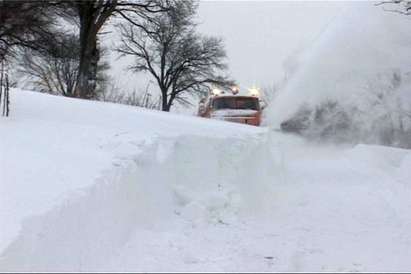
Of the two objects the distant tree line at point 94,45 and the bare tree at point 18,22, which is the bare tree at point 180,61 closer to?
the distant tree line at point 94,45

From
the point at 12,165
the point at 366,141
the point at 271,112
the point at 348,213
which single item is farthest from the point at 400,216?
the point at 271,112

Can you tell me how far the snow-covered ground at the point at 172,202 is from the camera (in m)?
4.50

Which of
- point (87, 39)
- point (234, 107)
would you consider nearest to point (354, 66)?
point (234, 107)

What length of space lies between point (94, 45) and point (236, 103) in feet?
37.7

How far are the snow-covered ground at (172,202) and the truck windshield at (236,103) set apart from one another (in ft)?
28.2

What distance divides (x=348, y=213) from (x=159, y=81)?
34.7 metres

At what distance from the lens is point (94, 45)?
28.4 m

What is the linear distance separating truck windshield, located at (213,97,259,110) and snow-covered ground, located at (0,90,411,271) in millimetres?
8599

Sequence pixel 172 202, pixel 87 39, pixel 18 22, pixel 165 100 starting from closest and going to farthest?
pixel 172 202, pixel 18 22, pixel 87 39, pixel 165 100

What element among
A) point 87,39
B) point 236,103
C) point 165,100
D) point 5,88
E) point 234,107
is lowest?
point 5,88

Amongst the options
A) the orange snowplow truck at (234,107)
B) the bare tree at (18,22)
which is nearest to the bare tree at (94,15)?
the orange snowplow truck at (234,107)

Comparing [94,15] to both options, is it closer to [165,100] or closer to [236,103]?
[236,103]

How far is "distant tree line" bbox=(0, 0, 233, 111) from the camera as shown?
33.3 ft

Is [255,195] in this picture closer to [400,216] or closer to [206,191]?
[206,191]
